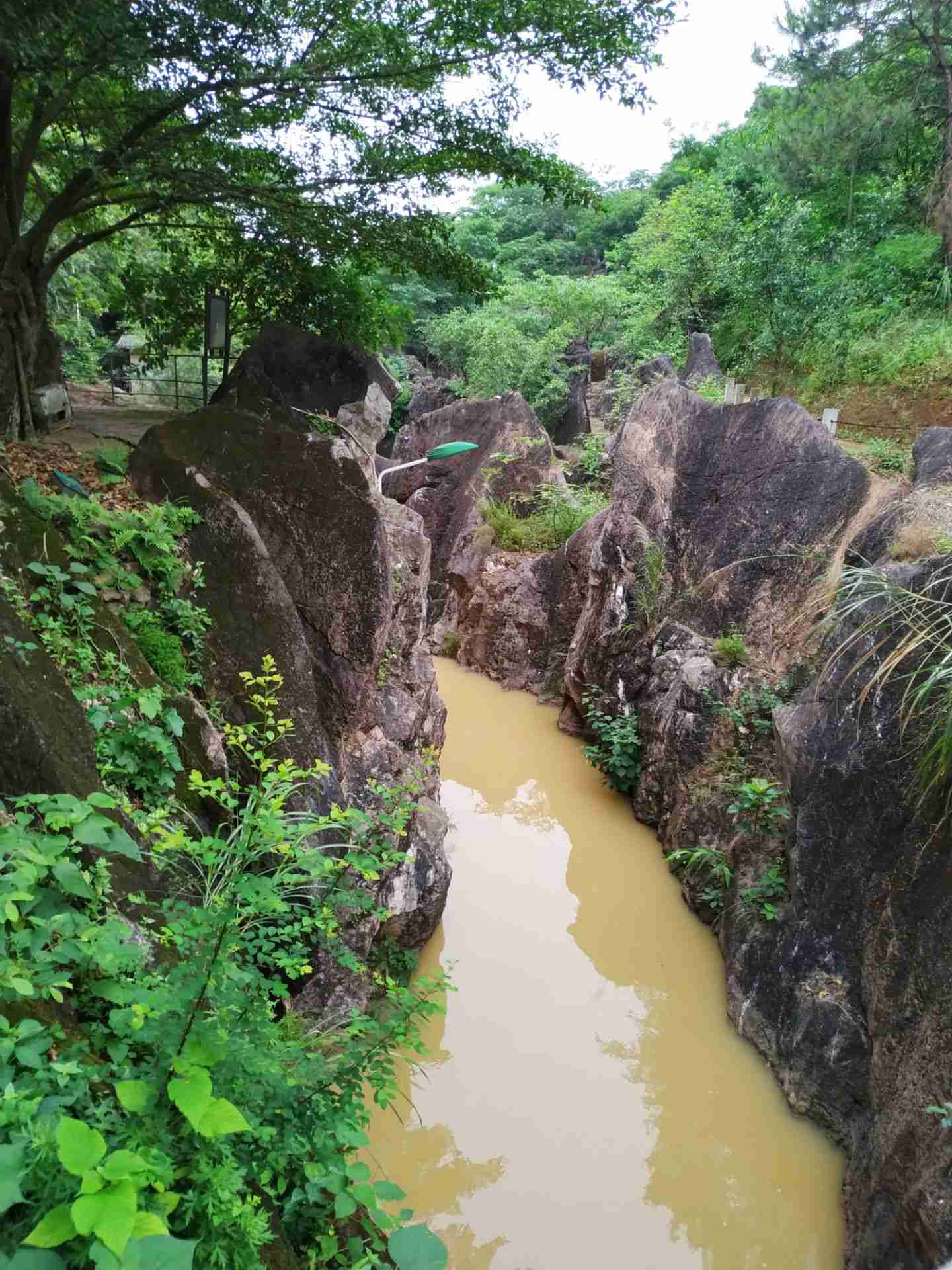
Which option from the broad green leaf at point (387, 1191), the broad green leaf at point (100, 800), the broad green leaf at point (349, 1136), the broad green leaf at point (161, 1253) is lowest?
the broad green leaf at point (349, 1136)

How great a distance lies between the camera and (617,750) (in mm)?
8195

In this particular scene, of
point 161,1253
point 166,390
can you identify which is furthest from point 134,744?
point 166,390

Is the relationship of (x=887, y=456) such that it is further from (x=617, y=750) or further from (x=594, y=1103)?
(x=594, y=1103)

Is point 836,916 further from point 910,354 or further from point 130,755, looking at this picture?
point 910,354

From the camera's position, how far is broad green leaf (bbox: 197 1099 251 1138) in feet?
5.24

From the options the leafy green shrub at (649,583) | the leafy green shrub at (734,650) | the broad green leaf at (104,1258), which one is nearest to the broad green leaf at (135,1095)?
the broad green leaf at (104,1258)

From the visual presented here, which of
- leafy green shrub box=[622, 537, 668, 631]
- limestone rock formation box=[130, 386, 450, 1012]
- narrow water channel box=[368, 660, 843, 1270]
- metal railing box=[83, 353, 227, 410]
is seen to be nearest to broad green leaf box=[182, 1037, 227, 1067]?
narrow water channel box=[368, 660, 843, 1270]

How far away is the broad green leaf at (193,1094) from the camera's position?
5.32 ft

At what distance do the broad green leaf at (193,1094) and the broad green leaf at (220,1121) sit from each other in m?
0.01

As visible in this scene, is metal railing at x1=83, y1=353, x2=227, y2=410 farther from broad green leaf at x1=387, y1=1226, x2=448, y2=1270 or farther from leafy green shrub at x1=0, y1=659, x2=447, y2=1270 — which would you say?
broad green leaf at x1=387, y1=1226, x2=448, y2=1270

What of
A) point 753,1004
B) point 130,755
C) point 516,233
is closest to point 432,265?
point 130,755

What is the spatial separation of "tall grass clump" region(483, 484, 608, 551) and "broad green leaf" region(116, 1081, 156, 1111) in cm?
1037

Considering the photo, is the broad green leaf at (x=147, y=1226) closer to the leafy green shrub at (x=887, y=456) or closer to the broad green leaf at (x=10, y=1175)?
the broad green leaf at (x=10, y=1175)

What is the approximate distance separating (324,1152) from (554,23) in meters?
6.37
